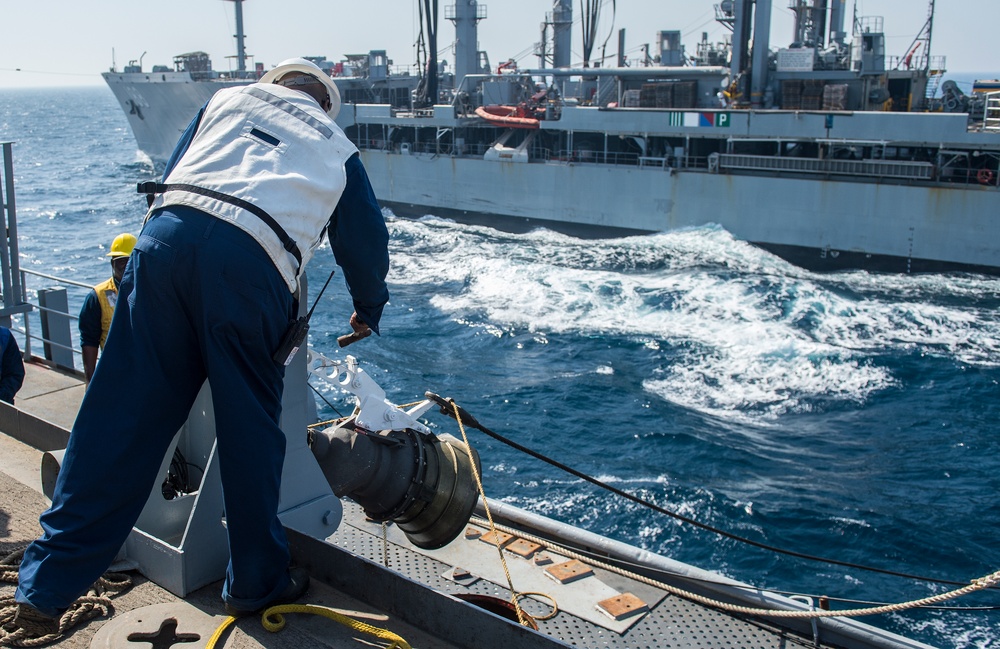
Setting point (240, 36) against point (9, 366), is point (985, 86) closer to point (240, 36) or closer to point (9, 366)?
point (9, 366)

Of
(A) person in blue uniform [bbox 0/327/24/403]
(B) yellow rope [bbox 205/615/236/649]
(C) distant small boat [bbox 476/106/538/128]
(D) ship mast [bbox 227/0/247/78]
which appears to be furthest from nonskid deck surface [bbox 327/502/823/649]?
(D) ship mast [bbox 227/0/247/78]

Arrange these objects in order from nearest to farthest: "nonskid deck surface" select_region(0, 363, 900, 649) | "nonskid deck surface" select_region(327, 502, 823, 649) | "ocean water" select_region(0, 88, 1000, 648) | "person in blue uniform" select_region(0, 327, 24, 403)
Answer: "nonskid deck surface" select_region(0, 363, 900, 649)
"nonskid deck surface" select_region(327, 502, 823, 649)
"person in blue uniform" select_region(0, 327, 24, 403)
"ocean water" select_region(0, 88, 1000, 648)

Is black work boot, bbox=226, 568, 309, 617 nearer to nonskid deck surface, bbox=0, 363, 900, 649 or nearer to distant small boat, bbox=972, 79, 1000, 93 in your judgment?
nonskid deck surface, bbox=0, 363, 900, 649

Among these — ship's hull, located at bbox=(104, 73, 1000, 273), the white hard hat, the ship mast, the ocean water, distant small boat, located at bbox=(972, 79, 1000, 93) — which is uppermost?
the ship mast

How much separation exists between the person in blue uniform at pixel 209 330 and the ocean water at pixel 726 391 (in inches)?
126

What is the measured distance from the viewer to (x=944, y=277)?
71.6 feet

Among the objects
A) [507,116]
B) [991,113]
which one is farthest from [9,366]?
[507,116]

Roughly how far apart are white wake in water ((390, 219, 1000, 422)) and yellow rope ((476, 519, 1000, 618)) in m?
9.63

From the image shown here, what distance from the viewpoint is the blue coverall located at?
2.17 m

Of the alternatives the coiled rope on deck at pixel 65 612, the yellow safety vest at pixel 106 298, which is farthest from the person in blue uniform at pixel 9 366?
the coiled rope on deck at pixel 65 612

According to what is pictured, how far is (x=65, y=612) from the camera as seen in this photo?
8.19ft

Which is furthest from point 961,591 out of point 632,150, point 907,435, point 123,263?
point 632,150

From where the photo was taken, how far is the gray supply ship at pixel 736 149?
22109mm

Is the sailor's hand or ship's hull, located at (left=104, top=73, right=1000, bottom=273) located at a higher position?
the sailor's hand
